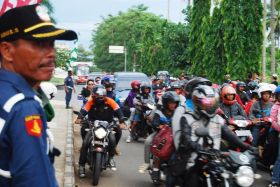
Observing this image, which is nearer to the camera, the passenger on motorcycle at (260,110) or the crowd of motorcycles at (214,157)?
the crowd of motorcycles at (214,157)

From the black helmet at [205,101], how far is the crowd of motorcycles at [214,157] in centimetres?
30

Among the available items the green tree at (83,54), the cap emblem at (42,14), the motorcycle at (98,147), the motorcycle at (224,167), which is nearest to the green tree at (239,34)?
the motorcycle at (98,147)

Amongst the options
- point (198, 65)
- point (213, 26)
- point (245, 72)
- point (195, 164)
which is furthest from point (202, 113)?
point (198, 65)

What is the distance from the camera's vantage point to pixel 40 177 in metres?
1.82

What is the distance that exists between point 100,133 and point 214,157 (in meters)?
3.92

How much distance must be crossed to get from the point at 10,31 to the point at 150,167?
234 inches

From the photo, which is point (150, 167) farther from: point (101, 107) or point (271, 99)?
point (271, 99)

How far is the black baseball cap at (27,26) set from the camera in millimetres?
1961

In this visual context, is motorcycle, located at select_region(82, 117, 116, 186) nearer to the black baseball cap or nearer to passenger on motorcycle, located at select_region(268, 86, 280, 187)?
passenger on motorcycle, located at select_region(268, 86, 280, 187)

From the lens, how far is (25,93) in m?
1.90

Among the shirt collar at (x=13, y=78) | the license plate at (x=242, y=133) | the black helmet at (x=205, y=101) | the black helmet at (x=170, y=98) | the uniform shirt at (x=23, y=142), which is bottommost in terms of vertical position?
the license plate at (x=242, y=133)

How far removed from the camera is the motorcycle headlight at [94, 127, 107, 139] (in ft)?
27.4

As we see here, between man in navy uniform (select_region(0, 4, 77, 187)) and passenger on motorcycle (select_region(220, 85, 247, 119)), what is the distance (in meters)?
6.65

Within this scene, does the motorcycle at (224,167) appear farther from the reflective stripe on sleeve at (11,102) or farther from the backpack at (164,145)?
the reflective stripe on sleeve at (11,102)
